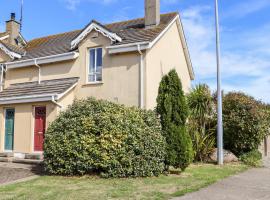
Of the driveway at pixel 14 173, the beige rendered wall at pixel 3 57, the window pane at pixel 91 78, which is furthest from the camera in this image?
the beige rendered wall at pixel 3 57

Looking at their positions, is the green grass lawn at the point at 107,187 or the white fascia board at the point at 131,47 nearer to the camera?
the green grass lawn at the point at 107,187

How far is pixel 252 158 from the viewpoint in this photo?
16.5m

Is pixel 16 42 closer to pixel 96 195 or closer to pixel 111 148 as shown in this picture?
pixel 111 148

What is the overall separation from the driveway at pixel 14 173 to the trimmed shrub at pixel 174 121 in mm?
5239

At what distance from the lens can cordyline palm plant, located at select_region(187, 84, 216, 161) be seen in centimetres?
1688

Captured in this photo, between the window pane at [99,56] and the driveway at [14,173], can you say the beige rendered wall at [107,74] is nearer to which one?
the window pane at [99,56]

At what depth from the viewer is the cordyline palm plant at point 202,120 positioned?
1688 cm

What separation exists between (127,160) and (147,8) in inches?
408

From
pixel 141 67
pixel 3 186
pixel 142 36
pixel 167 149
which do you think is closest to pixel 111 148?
pixel 167 149

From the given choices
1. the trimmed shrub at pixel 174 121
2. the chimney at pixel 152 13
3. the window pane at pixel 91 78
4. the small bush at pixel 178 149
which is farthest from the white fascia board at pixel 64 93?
the small bush at pixel 178 149

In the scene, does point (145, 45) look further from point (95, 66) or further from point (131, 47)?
point (95, 66)

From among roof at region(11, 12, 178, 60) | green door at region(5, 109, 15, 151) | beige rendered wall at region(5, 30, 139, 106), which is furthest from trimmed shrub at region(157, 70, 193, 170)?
green door at region(5, 109, 15, 151)

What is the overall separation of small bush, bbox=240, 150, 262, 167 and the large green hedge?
5915 millimetres

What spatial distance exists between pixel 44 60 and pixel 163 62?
22.7ft
